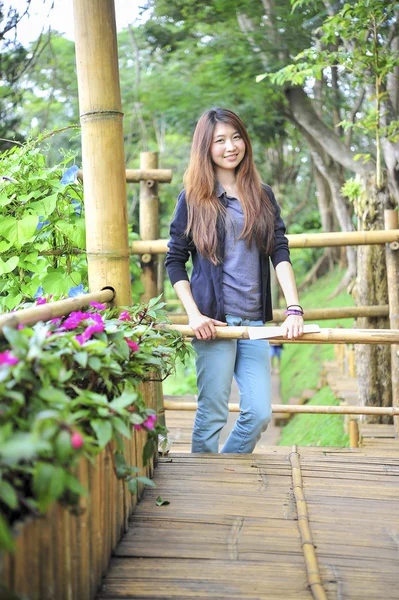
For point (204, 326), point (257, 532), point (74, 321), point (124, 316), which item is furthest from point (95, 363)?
point (204, 326)

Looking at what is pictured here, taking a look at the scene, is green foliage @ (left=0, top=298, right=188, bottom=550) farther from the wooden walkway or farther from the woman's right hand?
the woman's right hand

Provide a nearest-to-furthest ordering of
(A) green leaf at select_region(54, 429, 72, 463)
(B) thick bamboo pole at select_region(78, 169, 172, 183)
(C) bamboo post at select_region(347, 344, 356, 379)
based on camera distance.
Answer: (A) green leaf at select_region(54, 429, 72, 463), (B) thick bamboo pole at select_region(78, 169, 172, 183), (C) bamboo post at select_region(347, 344, 356, 379)

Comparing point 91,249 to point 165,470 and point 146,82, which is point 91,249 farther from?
point 146,82

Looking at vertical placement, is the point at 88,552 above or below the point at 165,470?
above

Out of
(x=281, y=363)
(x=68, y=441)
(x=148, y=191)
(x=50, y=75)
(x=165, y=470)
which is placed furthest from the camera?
(x=281, y=363)

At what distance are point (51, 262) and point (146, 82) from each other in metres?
6.47

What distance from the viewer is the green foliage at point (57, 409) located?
1.04 m

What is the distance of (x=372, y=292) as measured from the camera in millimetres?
4031

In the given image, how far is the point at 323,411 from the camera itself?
3.23 meters

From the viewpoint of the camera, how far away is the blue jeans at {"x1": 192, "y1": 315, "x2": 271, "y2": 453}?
2.41 m

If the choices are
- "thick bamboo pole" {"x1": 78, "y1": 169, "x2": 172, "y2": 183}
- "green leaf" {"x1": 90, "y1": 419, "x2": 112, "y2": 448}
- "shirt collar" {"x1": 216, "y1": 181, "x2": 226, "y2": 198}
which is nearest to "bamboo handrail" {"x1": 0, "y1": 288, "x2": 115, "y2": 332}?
"green leaf" {"x1": 90, "y1": 419, "x2": 112, "y2": 448}

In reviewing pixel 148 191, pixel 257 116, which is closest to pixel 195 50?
Result: pixel 257 116

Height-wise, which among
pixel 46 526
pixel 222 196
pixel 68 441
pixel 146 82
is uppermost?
pixel 146 82

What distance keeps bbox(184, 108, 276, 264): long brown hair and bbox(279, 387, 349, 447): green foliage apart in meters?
3.19
